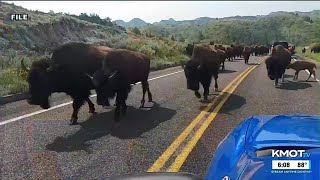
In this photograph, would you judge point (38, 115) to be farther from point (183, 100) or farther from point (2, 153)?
point (183, 100)

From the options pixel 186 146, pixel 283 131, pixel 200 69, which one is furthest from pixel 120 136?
pixel 200 69

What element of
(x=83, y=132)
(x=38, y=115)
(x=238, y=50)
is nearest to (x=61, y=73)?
(x=38, y=115)

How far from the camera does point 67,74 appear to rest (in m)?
8.95

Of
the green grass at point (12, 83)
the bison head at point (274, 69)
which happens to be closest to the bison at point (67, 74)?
the green grass at point (12, 83)

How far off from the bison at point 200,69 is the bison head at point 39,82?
16.0 feet


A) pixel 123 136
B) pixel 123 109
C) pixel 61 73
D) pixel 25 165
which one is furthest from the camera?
pixel 123 109

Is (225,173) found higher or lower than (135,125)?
higher

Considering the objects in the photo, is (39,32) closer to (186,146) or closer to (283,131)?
(186,146)

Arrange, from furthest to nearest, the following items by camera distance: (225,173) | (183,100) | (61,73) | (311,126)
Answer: (183,100) < (61,73) < (311,126) < (225,173)

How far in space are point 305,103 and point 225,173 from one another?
32.5ft

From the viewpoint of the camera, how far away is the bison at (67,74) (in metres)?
8.57

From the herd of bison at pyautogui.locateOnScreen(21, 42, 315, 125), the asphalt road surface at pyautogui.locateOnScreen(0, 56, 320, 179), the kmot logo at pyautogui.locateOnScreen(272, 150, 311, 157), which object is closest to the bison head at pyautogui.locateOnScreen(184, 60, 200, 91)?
the asphalt road surface at pyautogui.locateOnScreen(0, 56, 320, 179)

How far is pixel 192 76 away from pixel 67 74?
4.51 metres

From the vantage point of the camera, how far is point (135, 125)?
823 centimetres
